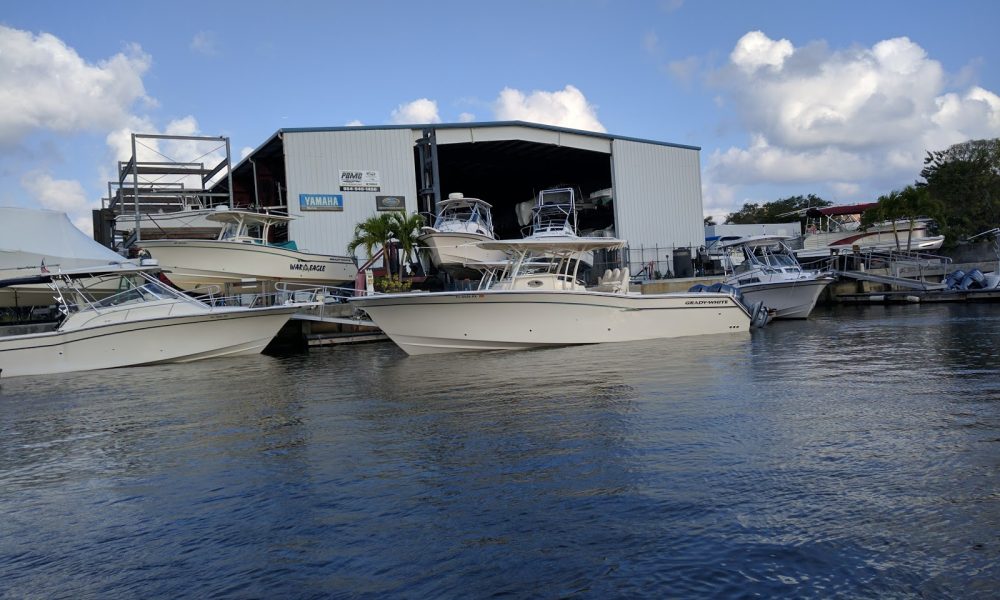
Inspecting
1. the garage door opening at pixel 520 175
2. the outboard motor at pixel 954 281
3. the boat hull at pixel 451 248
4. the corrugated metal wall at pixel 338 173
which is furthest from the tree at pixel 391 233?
the outboard motor at pixel 954 281

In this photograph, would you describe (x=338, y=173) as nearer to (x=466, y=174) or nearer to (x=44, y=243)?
(x=44, y=243)

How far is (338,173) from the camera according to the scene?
27.4 m

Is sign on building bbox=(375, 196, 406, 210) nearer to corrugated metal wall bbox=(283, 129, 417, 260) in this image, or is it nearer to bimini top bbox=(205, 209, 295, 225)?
corrugated metal wall bbox=(283, 129, 417, 260)

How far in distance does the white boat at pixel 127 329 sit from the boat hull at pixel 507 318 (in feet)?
12.0

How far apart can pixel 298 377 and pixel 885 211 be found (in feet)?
110

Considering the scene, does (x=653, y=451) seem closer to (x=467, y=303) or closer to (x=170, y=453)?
(x=170, y=453)

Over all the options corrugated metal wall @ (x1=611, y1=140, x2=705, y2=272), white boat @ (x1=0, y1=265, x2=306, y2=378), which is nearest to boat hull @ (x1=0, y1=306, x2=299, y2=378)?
white boat @ (x1=0, y1=265, x2=306, y2=378)

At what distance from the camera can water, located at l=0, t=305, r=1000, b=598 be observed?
Answer: 3.81 m

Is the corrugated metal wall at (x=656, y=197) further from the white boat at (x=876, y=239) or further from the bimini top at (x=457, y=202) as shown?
the bimini top at (x=457, y=202)

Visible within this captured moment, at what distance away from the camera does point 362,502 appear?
201 inches

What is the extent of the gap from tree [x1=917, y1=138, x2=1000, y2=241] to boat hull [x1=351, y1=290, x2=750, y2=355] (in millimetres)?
34784

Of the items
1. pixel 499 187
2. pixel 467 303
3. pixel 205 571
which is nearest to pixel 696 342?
pixel 467 303

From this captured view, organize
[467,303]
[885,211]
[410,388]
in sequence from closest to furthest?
[410,388], [467,303], [885,211]

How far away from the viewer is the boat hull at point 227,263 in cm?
2133
